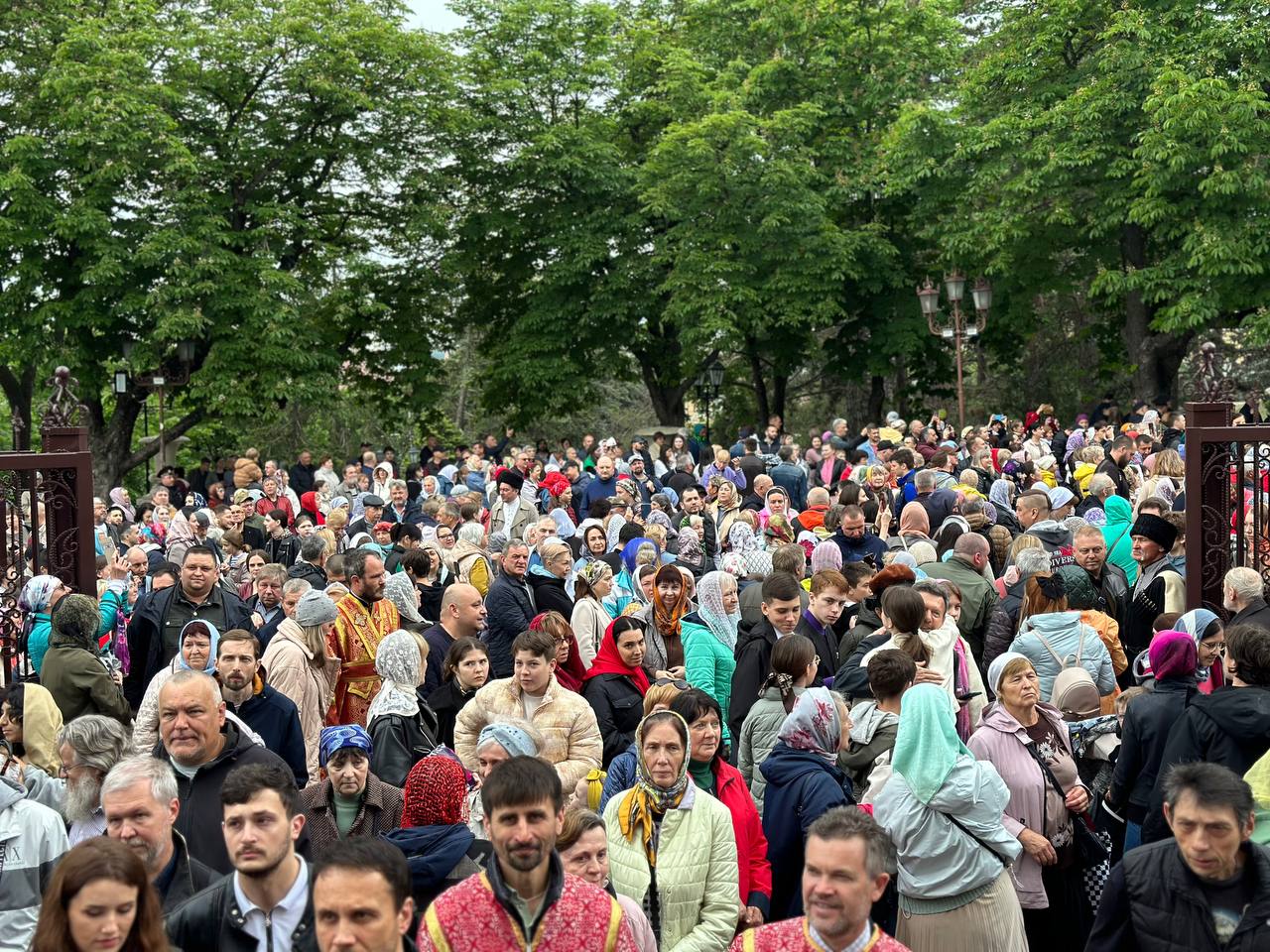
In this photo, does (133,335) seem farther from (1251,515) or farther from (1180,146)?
(1251,515)

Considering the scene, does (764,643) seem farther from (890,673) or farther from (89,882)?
(89,882)

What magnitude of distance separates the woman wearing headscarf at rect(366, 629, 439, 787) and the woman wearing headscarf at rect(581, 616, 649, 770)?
3.27ft

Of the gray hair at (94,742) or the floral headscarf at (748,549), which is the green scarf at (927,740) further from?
the floral headscarf at (748,549)

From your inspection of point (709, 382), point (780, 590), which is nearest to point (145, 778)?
point (780, 590)

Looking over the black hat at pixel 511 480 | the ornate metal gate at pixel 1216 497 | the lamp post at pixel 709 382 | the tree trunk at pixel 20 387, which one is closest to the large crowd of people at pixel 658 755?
the ornate metal gate at pixel 1216 497

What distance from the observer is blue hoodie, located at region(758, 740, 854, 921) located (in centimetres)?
612

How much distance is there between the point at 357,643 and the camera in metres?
8.84

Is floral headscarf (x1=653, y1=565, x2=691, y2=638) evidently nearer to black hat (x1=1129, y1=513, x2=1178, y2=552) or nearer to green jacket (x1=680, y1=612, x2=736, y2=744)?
green jacket (x1=680, y1=612, x2=736, y2=744)

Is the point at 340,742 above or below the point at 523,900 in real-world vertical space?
above

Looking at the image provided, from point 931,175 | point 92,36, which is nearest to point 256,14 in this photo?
point 92,36

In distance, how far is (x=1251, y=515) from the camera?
1156 cm

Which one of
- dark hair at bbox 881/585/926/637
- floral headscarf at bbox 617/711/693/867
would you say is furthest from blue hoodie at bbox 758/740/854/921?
dark hair at bbox 881/585/926/637

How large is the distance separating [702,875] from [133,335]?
105 feet

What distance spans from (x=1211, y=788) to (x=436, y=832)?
103 inches
